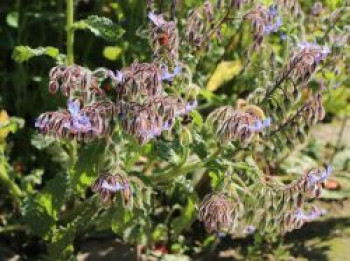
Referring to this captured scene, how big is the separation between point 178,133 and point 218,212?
1.04 ft

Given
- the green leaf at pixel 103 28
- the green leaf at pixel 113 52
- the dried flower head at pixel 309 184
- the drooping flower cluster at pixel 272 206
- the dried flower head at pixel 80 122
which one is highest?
the green leaf at pixel 103 28

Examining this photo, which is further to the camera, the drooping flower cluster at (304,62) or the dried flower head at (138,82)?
the drooping flower cluster at (304,62)

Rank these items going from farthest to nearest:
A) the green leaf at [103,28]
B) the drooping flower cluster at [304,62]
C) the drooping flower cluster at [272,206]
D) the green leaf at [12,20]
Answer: the green leaf at [12,20] < the green leaf at [103,28] < the drooping flower cluster at [304,62] < the drooping flower cluster at [272,206]

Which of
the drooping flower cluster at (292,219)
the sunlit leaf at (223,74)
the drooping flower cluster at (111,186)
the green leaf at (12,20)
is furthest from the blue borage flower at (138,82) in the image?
the sunlit leaf at (223,74)

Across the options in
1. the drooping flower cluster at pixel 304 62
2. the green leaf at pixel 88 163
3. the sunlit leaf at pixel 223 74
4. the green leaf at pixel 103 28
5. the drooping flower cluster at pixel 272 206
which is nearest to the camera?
the drooping flower cluster at pixel 272 206

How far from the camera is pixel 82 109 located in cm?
199

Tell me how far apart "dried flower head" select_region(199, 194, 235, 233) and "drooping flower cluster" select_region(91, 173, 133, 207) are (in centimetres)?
21

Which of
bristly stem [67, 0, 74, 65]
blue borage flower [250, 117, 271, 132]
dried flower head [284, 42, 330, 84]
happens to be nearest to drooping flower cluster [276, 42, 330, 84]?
dried flower head [284, 42, 330, 84]

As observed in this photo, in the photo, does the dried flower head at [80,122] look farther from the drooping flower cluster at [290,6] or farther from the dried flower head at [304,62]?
the drooping flower cluster at [290,6]

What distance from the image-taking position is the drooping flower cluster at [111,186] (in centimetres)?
202

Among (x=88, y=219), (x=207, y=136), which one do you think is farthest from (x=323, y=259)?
(x=88, y=219)

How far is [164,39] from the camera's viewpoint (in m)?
2.24

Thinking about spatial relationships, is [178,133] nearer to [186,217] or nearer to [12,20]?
[186,217]

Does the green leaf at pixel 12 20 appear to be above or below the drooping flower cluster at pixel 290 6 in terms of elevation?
below
